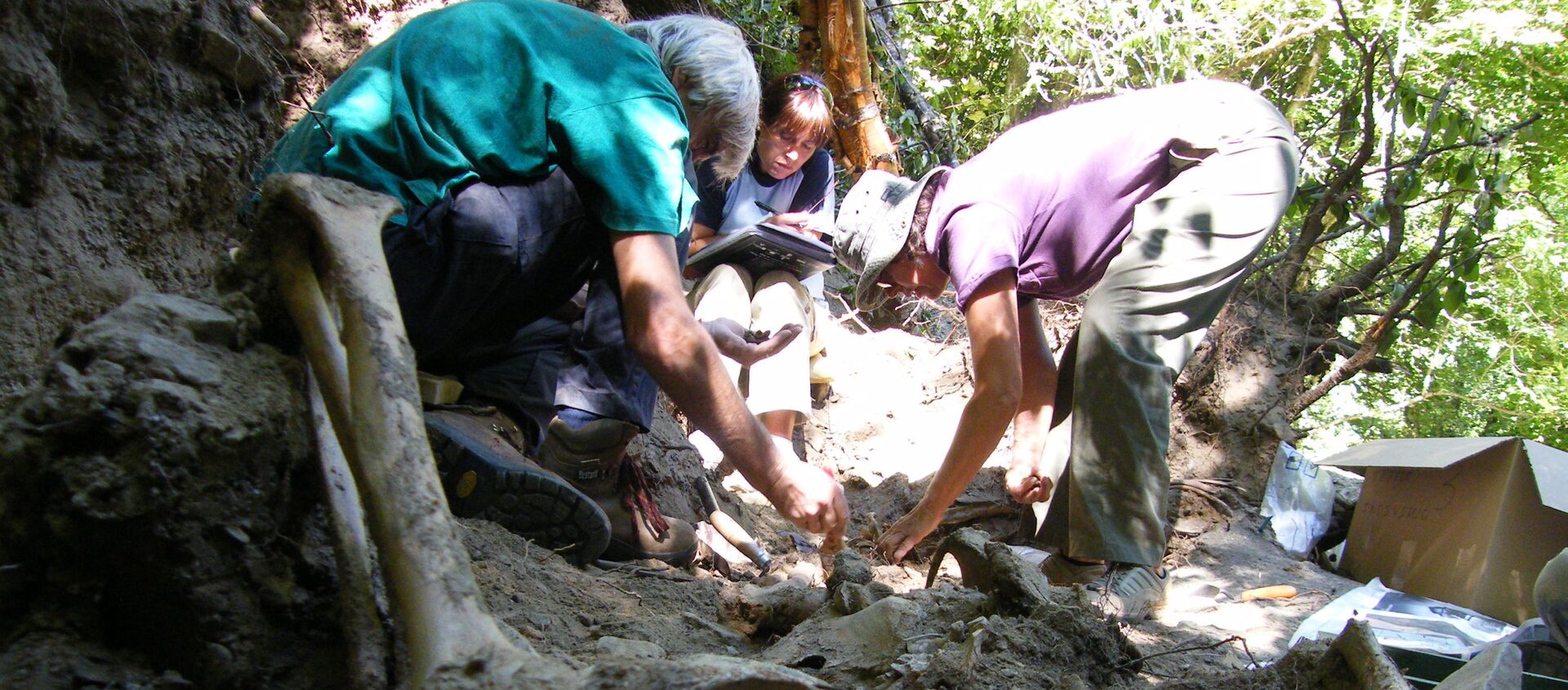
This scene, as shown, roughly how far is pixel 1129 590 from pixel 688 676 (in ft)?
7.22

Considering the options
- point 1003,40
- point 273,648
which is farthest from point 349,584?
point 1003,40

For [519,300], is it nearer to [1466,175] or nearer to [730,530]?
[730,530]

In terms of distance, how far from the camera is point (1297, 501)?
3.91 m

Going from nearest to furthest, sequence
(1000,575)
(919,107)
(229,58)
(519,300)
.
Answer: (1000,575) → (519,300) → (229,58) → (919,107)

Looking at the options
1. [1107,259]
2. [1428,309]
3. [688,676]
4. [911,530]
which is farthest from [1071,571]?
[1428,309]

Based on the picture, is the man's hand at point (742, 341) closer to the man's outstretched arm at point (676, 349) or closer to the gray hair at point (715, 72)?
the gray hair at point (715, 72)

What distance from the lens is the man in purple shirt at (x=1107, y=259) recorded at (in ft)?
8.60

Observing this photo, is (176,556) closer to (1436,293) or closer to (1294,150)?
(1294,150)

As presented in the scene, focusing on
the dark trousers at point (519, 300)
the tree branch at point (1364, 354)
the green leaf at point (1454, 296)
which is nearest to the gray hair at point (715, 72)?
the dark trousers at point (519, 300)

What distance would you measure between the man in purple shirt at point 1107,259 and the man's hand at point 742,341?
348 millimetres

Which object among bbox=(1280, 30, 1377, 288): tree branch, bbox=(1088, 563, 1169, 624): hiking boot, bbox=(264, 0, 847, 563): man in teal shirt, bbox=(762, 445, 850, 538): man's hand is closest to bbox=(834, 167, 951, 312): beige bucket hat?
bbox=(264, 0, 847, 563): man in teal shirt

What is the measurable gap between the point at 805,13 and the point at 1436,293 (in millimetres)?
3453

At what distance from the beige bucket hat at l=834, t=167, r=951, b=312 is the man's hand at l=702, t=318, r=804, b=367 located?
28 centimetres

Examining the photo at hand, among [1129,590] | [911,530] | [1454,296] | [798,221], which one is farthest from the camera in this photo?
[1454,296]
